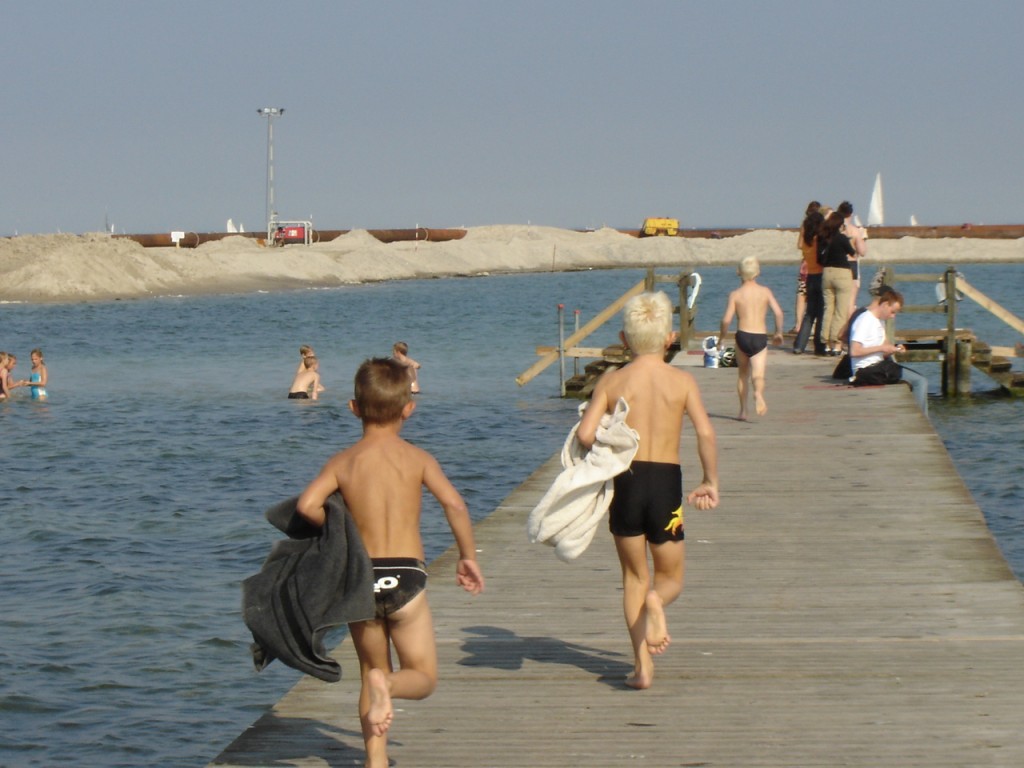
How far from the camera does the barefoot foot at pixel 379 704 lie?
498cm

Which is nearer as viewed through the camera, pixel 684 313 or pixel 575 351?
pixel 684 313

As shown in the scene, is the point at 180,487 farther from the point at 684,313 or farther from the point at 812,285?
the point at 684,313

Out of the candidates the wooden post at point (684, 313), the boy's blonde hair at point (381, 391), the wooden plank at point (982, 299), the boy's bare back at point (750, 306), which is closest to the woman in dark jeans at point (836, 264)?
the wooden plank at point (982, 299)

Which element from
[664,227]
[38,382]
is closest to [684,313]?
[38,382]

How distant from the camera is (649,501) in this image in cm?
625

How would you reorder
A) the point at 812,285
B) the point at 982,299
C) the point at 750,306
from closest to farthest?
1. the point at 750,306
2. the point at 812,285
3. the point at 982,299

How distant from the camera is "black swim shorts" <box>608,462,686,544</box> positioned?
6.25 m

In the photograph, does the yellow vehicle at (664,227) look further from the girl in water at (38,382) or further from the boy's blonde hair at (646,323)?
the boy's blonde hair at (646,323)

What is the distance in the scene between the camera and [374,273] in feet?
A: 335

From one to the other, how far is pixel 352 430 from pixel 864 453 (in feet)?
41.0

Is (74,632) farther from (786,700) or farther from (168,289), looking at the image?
(168,289)

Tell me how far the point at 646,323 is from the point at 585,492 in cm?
79

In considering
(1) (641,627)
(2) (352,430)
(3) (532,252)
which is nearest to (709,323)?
(2) (352,430)

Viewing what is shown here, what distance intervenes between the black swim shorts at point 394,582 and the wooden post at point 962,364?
67.5 feet
